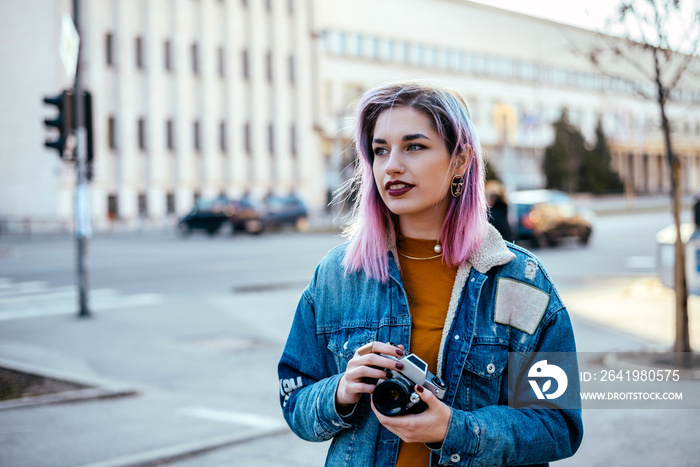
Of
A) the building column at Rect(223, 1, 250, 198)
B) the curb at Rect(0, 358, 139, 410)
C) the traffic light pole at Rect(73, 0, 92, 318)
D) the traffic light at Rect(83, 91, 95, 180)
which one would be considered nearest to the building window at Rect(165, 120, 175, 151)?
the building column at Rect(223, 1, 250, 198)

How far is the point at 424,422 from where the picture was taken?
196 centimetres

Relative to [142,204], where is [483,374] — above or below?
above

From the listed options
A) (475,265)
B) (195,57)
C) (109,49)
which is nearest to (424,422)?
(475,265)

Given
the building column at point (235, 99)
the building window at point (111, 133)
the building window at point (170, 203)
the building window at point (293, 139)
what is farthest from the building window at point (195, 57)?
the building window at point (293, 139)

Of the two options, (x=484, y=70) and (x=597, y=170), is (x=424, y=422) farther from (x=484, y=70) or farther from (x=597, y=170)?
(x=484, y=70)

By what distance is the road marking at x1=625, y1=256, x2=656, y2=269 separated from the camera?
727 inches

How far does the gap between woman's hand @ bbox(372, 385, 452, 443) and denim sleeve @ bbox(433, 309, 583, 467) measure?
0.10ft

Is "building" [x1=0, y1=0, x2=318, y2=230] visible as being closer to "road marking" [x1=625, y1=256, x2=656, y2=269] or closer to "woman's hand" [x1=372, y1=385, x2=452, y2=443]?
"road marking" [x1=625, y1=256, x2=656, y2=269]

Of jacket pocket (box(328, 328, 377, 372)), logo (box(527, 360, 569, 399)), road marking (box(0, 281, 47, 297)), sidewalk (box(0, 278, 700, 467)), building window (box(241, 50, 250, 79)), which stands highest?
building window (box(241, 50, 250, 79))

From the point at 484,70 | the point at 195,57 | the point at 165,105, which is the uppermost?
the point at 484,70

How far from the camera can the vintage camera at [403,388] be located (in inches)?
75.4

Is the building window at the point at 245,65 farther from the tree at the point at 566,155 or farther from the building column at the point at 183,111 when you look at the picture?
the tree at the point at 566,155

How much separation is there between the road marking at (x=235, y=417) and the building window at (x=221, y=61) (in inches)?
1820

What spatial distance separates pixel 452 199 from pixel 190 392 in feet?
19.1
